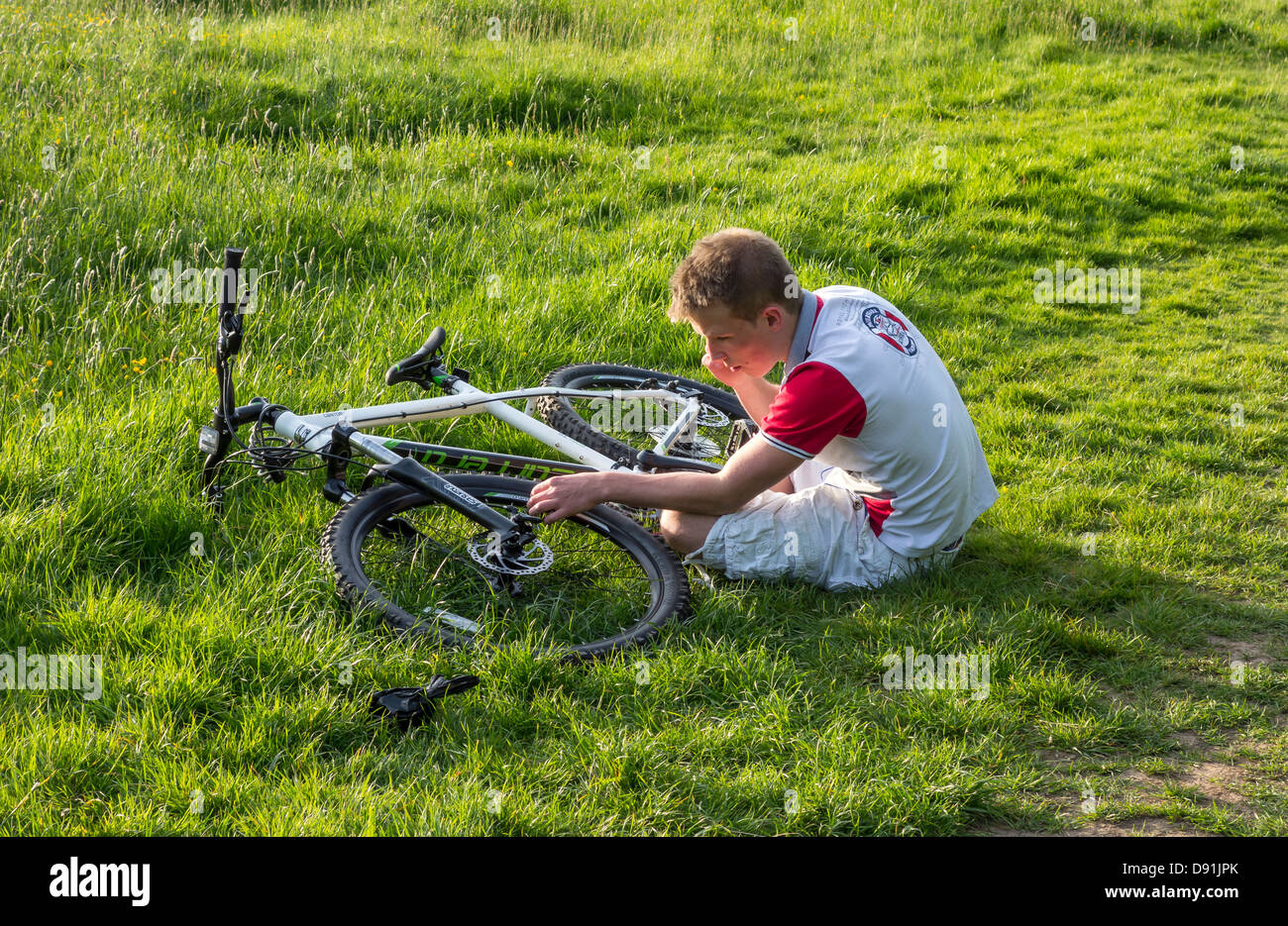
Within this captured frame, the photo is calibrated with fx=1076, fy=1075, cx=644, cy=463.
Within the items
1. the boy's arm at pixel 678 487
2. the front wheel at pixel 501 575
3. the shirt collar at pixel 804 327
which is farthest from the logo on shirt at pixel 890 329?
the front wheel at pixel 501 575

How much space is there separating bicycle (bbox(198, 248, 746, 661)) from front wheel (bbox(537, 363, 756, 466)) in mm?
566

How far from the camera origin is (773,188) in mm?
8961

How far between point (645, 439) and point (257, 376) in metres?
2.02

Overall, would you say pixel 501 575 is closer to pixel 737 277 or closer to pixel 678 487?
pixel 678 487

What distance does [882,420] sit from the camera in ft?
13.8

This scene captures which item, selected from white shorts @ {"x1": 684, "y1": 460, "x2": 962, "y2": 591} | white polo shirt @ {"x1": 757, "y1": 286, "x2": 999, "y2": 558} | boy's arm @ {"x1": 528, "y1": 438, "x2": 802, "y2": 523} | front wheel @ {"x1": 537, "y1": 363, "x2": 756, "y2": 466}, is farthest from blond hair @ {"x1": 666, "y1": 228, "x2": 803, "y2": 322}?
front wheel @ {"x1": 537, "y1": 363, "x2": 756, "y2": 466}

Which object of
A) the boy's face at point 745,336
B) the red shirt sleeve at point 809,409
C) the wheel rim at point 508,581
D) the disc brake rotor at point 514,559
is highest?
the boy's face at point 745,336

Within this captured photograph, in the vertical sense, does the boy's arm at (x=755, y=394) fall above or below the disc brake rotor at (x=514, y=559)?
above

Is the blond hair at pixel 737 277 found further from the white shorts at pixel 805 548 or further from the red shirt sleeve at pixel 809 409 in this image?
the white shorts at pixel 805 548

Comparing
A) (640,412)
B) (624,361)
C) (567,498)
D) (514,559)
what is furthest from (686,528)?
(624,361)

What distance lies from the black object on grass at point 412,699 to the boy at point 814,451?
2.52 ft

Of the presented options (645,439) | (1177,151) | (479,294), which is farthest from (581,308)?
(1177,151)

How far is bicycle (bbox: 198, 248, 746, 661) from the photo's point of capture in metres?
4.07

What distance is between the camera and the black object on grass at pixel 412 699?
3512 mm
